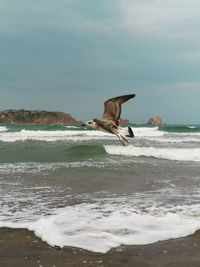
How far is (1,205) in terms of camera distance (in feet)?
16.5

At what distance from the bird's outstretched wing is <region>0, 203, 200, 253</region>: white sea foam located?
7.70 feet

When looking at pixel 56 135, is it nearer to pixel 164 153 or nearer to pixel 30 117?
pixel 164 153

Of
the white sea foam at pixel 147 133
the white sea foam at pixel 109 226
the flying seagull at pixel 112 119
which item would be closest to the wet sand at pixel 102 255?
the white sea foam at pixel 109 226

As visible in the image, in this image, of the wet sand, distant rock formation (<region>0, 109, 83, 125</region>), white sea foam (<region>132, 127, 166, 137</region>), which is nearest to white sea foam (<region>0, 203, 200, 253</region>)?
the wet sand

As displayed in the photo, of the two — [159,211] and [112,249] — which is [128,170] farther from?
[112,249]

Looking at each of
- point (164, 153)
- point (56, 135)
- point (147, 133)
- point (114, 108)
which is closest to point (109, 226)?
point (114, 108)

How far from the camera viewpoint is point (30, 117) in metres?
105

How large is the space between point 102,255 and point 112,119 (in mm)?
4049

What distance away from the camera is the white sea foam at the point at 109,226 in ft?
11.1

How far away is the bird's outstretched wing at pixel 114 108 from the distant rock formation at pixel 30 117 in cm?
9569

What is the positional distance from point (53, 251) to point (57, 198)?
8.19 ft

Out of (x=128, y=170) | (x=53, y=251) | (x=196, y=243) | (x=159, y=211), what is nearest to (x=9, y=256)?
(x=53, y=251)

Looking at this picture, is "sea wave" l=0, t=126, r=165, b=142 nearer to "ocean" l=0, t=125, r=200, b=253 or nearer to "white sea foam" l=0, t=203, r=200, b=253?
"ocean" l=0, t=125, r=200, b=253

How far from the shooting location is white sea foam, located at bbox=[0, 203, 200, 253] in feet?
Answer: 11.1
